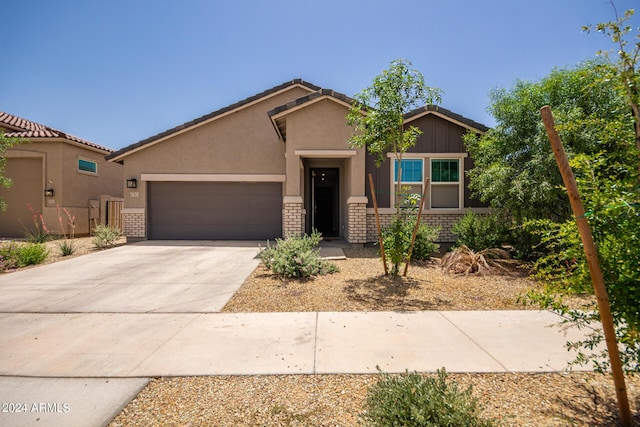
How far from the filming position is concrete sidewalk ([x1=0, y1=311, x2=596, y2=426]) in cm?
264

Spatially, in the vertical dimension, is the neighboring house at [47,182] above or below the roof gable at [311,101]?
below

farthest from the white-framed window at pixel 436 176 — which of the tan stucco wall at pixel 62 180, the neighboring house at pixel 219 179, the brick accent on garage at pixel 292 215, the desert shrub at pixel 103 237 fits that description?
the tan stucco wall at pixel 62 180

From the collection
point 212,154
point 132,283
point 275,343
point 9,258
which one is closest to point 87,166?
point 212,154

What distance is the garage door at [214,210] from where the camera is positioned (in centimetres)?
1256

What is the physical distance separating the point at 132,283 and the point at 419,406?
244 inches

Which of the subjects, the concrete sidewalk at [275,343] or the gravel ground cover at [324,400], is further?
the concrete sidewalk at [275,343]

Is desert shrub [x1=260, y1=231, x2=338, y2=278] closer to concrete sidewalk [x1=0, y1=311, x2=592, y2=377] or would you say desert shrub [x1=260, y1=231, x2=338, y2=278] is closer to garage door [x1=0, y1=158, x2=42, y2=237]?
concrete sidewalk [x1=0, y1=311, x2=592, y2=377]

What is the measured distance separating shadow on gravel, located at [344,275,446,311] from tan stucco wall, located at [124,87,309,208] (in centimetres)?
762

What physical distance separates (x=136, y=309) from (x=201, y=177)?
27.7ft

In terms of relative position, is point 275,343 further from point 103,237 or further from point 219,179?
point 103,237

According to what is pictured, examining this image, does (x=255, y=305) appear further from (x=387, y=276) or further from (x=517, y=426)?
(x=517, y=426)

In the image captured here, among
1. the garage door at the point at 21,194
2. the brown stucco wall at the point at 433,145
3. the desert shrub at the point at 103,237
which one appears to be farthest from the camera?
the garage door at the point at 21,194

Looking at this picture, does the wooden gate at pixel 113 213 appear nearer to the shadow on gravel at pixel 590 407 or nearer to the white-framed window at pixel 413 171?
the white-framed window at pixel 413 171

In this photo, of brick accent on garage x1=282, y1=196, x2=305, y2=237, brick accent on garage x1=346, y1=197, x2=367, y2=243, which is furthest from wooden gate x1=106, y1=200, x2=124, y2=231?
brick accent on garage x1=346, y1=197, x2=367, y2=243
